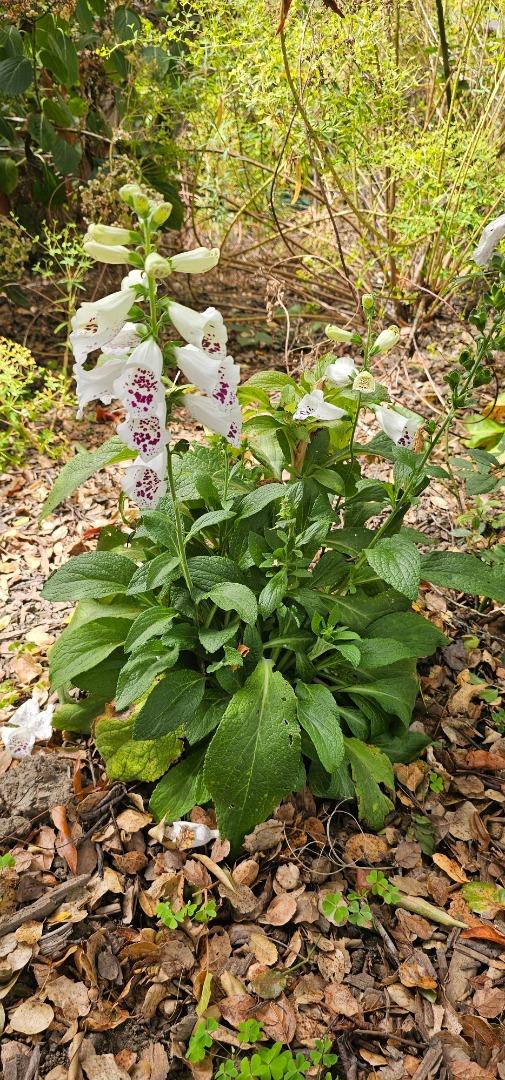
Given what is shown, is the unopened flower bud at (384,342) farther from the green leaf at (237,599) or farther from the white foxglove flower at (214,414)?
the green leaf at (237,599)

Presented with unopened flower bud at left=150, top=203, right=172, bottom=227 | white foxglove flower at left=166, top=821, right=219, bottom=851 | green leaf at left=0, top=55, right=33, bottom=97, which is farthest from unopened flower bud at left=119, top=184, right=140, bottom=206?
green leaf at left=0, top=55, right=33, bottom=97

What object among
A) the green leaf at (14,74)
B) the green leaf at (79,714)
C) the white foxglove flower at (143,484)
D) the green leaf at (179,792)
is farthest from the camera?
the green leaf at (14,74)

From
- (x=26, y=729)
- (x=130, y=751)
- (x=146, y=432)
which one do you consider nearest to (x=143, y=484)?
(x=146, y=432)

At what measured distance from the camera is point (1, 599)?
2588mm

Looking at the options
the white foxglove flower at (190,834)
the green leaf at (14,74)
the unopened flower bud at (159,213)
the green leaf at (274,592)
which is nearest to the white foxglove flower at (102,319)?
the unopened flower bud at (159,213)

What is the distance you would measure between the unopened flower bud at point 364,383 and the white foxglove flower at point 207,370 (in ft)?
1.29

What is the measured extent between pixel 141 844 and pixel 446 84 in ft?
10.2

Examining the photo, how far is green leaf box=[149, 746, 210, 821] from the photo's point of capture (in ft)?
5.59

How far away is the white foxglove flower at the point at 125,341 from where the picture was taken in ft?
4.09

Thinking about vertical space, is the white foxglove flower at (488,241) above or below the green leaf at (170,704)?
above

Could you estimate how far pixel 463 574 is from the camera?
1.77 meters

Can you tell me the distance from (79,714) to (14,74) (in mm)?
2621

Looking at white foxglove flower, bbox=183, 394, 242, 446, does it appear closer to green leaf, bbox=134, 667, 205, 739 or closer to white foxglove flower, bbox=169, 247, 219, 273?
white foxglove flower, bbox=169, 247, 219, 273

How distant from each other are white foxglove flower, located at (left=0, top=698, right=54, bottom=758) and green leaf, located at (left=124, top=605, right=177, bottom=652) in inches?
23.4
